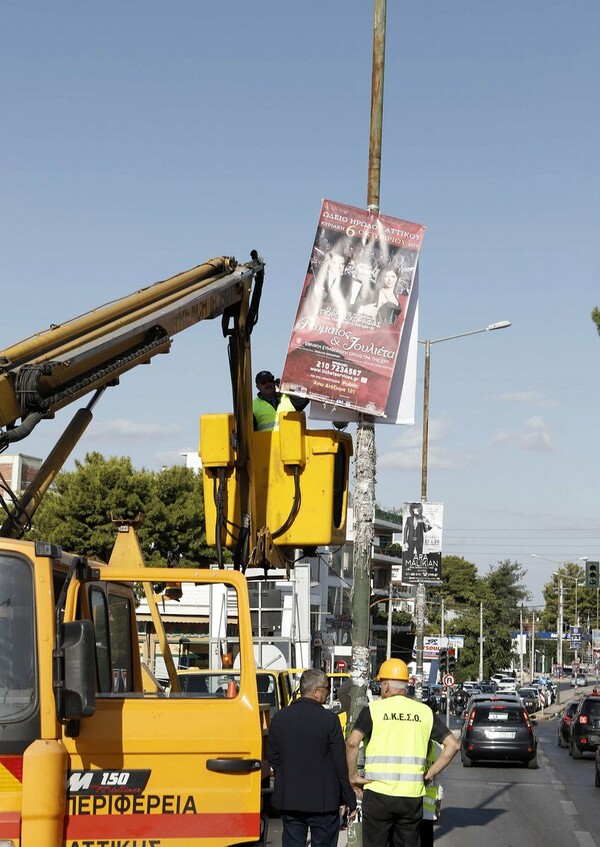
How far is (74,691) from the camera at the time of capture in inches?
242

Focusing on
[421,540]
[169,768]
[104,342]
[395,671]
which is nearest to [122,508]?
[421,540]

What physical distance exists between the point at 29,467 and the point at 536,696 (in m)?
30.0

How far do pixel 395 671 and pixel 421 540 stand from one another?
81.4 ft

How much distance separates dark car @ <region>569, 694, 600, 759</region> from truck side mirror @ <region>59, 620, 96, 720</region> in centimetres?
2656

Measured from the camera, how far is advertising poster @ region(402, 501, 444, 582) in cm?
3184

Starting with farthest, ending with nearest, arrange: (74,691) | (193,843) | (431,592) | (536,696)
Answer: (431,592)
(536,696)
(193,843)
(74,691)

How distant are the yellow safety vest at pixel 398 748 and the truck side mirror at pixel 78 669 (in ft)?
7.63

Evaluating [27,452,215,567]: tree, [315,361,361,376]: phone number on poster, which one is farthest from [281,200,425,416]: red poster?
[27,452,215,567]: tree

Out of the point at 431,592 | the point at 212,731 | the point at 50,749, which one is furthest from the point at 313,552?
the point at 431,592

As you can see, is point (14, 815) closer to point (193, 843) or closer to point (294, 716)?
Result: point (193, 843)

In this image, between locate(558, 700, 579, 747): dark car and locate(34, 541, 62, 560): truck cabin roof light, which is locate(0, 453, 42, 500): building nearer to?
locate(558, 700, 579, 747): dark car

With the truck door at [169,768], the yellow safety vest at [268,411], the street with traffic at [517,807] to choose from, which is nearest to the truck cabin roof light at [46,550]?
→ the truck door at [169,768]

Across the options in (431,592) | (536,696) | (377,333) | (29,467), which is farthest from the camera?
(431,592)

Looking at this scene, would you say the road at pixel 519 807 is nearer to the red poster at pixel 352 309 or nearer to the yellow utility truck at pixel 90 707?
the red poster at pixel 352 309
